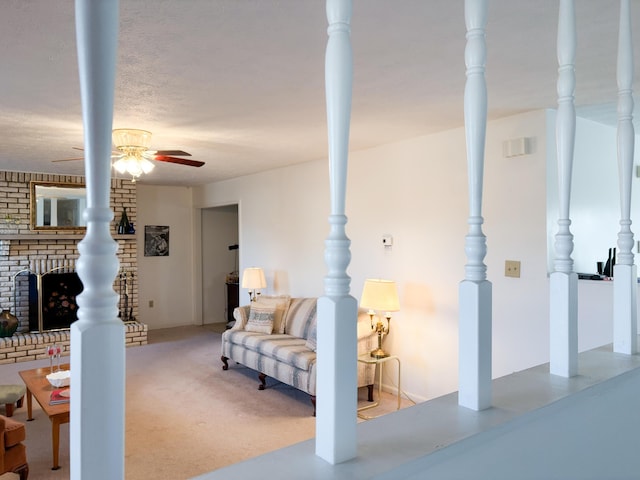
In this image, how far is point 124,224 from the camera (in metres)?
6.93

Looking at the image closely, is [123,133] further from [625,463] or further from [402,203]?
[625,463]

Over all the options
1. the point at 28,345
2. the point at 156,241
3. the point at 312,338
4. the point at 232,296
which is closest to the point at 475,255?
the point at 312,338

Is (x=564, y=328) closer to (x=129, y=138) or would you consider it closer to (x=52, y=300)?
(x=129, y=138)

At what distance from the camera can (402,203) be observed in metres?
4.39

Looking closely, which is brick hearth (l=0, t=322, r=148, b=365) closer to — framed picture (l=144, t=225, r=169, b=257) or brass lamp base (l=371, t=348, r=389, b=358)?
framed picture (l=144, t=225, r=169, b=257)

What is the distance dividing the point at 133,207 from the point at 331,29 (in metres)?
6.96

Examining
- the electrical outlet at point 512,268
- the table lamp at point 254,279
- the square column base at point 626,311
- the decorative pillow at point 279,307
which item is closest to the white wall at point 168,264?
the table lamp at point 254,279

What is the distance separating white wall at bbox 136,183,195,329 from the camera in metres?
7.64

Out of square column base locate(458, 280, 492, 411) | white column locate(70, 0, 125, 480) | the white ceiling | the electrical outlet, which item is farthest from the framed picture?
white column locate(70, 0, 125, 480)

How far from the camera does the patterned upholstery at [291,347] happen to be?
14.3ft

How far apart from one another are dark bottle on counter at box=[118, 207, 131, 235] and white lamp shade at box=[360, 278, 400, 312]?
4.29m

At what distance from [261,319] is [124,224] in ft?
9.49

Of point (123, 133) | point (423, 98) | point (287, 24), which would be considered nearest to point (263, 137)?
point (123, 133)

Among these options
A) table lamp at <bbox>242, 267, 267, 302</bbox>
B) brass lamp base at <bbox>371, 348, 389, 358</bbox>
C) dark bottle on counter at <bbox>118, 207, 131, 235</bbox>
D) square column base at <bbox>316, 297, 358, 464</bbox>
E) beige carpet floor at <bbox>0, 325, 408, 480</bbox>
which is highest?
dark bottle on counter at <bbox>118, 207, 131, 235</bbox>
